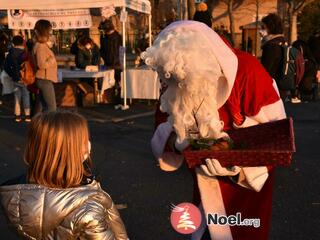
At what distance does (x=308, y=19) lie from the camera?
32875mm

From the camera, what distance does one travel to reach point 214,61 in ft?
6.72

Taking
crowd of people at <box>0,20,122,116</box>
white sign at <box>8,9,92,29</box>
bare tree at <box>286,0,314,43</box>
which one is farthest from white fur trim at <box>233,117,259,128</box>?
bare tree at <box>286,0,314,43</box>

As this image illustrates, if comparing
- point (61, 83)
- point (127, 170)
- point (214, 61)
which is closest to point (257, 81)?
point (214, 61)

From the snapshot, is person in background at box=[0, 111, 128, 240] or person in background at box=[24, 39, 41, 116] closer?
person in background at box=[0, 111, 128, 240]

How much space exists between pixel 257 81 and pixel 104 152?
15.5 ft

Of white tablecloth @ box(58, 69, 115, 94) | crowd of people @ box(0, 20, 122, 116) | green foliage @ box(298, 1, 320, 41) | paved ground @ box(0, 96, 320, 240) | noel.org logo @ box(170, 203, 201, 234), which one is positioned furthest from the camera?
green foliage @ box(298, 1, 320, 41)

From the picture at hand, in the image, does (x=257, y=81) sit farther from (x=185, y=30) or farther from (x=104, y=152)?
(x=104, y=152)

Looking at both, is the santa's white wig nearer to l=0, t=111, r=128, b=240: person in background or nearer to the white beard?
the white beard

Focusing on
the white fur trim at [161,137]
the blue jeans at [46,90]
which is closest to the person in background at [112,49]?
the blue jeans at [46,90]

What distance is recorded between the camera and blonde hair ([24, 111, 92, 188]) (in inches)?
78.3

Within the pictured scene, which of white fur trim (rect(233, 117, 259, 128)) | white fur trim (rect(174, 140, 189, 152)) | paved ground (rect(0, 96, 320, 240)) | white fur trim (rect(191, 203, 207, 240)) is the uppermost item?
white fur trim (rect(233, 117, 259, 128))

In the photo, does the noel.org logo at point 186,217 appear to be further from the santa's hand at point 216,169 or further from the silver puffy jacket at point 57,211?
the silver puffy jacket at point 57,211

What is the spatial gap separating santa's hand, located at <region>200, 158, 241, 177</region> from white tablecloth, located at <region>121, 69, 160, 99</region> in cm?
784

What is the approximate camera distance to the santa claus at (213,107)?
2018 mm
